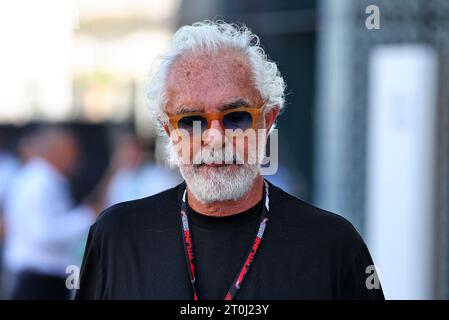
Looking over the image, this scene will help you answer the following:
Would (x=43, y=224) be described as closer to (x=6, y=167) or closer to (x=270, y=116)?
(x=6, y=167)

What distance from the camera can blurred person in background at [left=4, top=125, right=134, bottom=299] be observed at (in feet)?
21.4

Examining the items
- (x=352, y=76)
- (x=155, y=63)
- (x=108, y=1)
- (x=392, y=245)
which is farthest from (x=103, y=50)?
(x=155, y=63)

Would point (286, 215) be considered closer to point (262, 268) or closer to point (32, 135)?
point (262, 268)

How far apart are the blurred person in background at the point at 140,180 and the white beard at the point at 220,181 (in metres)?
4.81

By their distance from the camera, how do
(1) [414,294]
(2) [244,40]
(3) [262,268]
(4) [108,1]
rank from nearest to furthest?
(3) [262,268] → (2) [244,40] → (1) [414,294] → (4) [108,1]

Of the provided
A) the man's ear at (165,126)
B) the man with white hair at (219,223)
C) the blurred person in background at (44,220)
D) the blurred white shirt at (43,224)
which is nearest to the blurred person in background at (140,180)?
the blurred person in background at (44,220)

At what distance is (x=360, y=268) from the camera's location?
2.71m

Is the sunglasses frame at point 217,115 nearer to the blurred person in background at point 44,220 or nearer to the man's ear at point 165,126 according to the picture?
the man's ear at point 165,126

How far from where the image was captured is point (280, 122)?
9047mm

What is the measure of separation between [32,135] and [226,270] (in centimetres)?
554

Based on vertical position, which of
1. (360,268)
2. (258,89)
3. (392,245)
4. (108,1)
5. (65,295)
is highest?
(108,1)

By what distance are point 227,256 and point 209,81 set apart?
1.70ft

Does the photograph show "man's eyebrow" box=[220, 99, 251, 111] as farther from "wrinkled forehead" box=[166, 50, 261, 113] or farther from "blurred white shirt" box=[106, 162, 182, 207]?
"blurred white shirt" box=[106, 162, 182, 207]

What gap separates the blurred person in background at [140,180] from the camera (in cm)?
771
